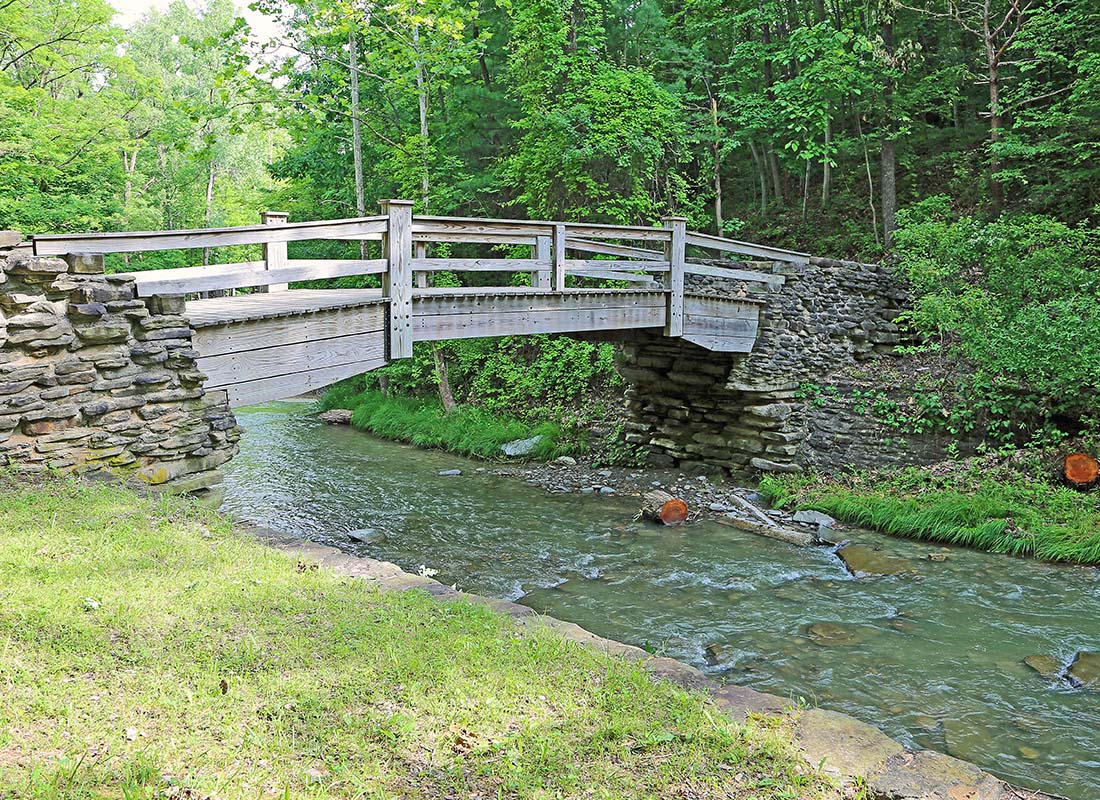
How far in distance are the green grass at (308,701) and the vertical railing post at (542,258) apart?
18.3 feet

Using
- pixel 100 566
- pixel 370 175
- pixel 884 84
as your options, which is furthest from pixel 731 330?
pixel 370 175

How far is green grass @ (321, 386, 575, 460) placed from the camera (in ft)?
47.6

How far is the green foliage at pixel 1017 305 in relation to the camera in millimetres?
9594

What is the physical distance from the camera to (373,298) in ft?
24.6

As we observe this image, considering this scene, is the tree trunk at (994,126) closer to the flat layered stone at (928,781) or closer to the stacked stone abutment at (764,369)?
the stacked stone abutment at (764,369)

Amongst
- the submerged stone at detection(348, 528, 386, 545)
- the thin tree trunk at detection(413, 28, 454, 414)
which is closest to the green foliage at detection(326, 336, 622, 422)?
the thin tree trunk at detection(413, 28, 454, 414)

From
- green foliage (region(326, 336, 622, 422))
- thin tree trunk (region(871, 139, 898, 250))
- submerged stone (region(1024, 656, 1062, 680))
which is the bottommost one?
submerged stone (region(1024, 656, 1062, 680))

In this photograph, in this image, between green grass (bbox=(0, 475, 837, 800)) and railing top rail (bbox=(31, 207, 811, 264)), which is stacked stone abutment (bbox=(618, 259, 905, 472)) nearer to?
railing top rail (bbox=(31, 207, 811, 264))

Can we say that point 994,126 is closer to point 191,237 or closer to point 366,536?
point 366,536

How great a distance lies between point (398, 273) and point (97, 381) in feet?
9.35

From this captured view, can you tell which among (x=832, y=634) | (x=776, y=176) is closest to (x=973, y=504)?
(x=832, y=634)

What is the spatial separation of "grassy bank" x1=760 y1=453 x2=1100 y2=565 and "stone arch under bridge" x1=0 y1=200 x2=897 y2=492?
133 cm

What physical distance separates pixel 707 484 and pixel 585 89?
7395 mm

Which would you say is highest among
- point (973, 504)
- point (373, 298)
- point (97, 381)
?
point (373, 298)
